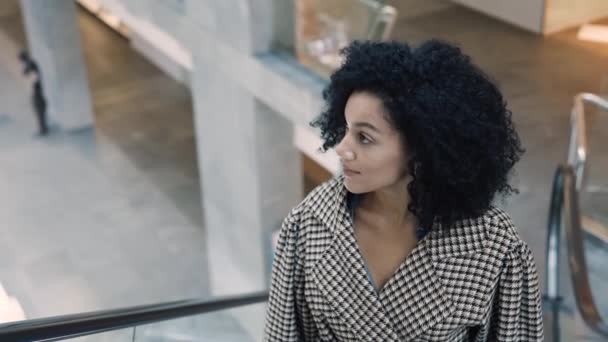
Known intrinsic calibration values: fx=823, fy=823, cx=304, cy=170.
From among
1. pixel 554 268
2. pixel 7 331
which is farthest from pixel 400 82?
pixel 554 268

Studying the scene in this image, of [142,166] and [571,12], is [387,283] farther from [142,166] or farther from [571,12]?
[142,166]

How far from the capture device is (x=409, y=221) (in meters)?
2.72

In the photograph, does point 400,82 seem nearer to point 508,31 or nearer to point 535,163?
point 535,163

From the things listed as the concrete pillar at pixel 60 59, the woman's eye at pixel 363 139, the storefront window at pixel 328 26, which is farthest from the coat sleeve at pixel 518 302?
the concrete pillar at pixel 60 59

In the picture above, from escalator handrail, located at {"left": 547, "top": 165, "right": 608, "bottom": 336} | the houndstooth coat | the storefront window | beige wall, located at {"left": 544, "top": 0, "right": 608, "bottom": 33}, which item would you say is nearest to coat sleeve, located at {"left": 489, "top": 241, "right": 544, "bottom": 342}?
the houndstooth coat

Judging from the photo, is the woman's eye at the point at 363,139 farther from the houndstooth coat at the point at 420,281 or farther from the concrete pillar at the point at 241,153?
the concrete pillar at the point at 241,153

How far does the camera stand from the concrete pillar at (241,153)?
10023mm

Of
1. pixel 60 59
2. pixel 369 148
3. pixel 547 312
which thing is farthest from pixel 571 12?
pixel 60 59

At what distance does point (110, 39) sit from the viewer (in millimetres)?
23516

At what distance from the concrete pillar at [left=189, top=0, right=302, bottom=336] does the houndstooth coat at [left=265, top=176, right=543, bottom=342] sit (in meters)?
7.11

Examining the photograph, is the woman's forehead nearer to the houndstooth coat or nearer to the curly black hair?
the curly black hair

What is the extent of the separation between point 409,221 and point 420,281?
0.20 meters

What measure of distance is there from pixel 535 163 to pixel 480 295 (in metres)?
5.69

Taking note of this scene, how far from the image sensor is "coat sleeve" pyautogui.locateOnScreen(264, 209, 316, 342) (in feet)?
9.16
